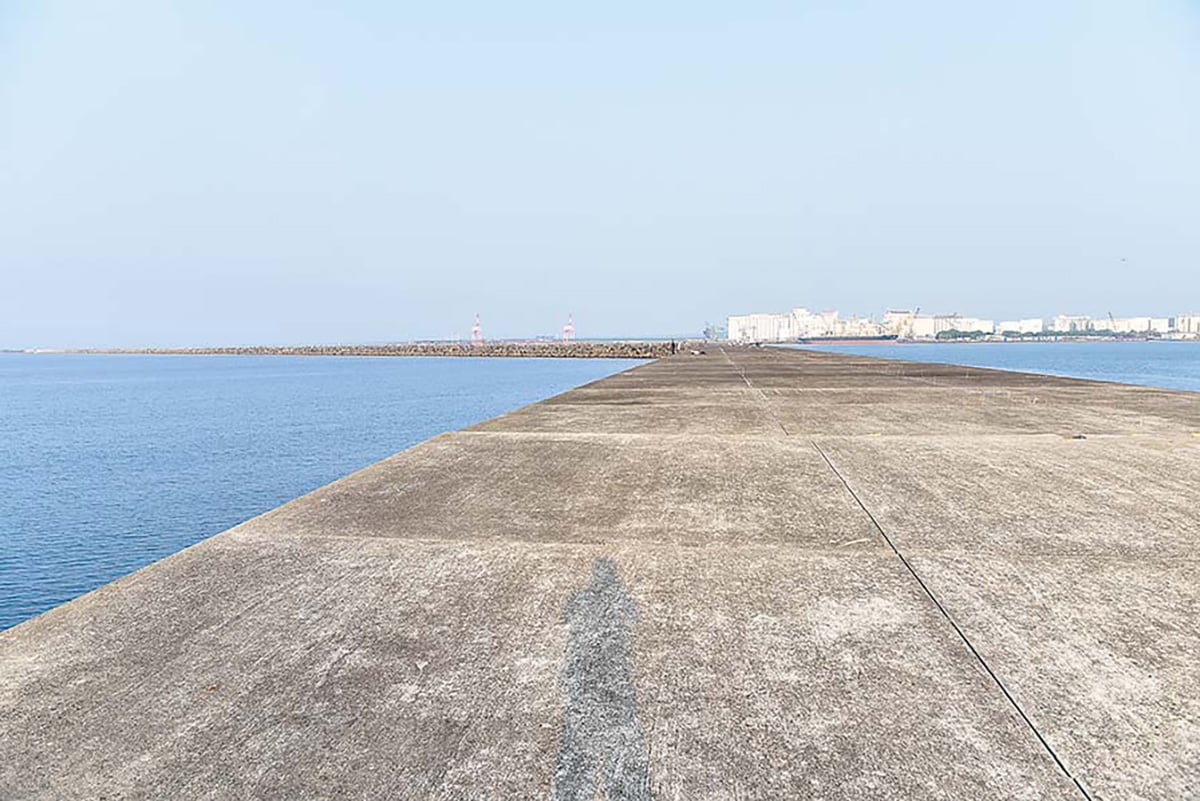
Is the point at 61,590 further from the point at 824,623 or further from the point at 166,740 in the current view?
the point at 824,623

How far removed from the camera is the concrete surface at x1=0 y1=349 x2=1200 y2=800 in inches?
89.7

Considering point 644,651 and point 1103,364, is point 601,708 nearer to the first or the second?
point 644,651

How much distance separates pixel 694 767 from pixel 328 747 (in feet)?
4.49

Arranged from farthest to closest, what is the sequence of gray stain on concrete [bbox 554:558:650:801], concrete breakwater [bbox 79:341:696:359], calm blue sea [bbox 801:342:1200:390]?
concrete breakwater [bbox 79:341:696:359], calm blue sea [bbox 801:342:1200:390], gray stain on concrete [bbox 554:558:650:801]

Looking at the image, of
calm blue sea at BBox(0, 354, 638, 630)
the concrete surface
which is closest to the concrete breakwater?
calm blue sea at BBox(0, 354, 638, 630)

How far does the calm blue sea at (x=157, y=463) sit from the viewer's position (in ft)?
35.3

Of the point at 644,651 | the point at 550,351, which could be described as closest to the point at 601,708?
the point at 644,651

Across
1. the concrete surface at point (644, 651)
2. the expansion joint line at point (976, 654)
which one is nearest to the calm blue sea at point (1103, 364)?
the concrete surface at point (644, 651)

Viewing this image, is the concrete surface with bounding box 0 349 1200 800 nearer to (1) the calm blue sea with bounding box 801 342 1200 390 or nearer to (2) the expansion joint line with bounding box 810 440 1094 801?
(2) the expansion joint line with bounding box 810 440 1094 801

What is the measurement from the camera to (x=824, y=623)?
130 inches

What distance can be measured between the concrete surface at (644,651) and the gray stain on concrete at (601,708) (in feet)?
0.04

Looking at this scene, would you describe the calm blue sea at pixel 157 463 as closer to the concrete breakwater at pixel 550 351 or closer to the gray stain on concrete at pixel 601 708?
the gray stain on concrete at pixel 601 708

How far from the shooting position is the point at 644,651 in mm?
3053

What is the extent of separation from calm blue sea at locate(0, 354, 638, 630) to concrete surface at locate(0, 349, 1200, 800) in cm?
717
